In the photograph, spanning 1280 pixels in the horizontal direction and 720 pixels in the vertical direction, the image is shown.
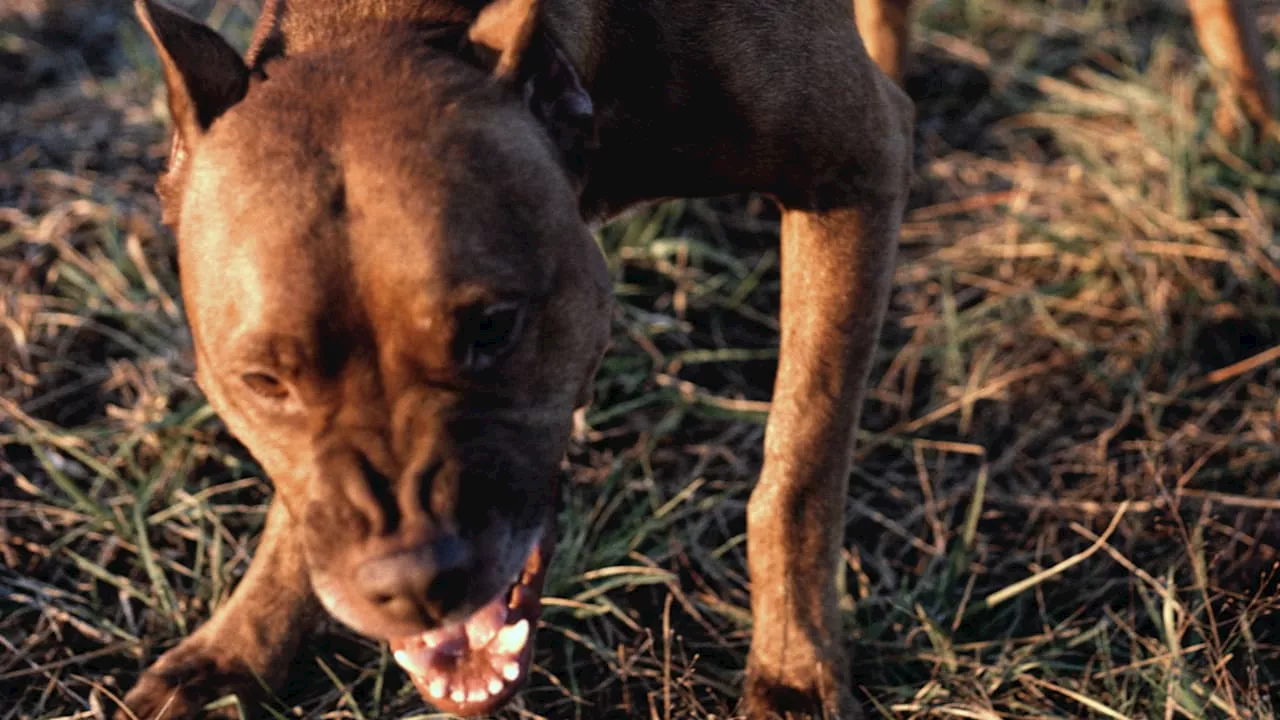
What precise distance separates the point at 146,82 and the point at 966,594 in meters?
3.69

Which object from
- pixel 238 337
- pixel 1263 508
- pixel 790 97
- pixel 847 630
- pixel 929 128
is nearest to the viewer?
pixel 238 337

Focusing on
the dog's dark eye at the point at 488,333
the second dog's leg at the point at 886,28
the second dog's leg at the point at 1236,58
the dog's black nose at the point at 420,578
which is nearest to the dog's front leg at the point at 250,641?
the dog's black nose at the point at 420,578

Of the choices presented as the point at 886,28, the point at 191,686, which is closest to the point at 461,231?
the point at 191,686

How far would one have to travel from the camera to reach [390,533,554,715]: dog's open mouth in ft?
9.41

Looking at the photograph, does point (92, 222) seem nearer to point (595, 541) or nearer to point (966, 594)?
point (595, 541)

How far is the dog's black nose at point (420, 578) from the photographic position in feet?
8.25

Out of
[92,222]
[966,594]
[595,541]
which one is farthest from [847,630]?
[92,222]

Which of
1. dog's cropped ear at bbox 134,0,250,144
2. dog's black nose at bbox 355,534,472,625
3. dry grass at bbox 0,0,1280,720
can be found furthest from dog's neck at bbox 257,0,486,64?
dry grass at bbox 0,0,1280,720

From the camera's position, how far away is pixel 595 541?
3914mm

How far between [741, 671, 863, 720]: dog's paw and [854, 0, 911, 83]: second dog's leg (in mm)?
2308

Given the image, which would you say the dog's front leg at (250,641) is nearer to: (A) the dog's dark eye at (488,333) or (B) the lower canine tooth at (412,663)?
(B) the lower canine tooth at (412,663)

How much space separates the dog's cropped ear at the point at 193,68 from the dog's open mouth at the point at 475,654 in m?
1.03

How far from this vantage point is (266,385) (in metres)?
2.62

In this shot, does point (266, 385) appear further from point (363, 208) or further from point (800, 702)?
point (800, 702)
